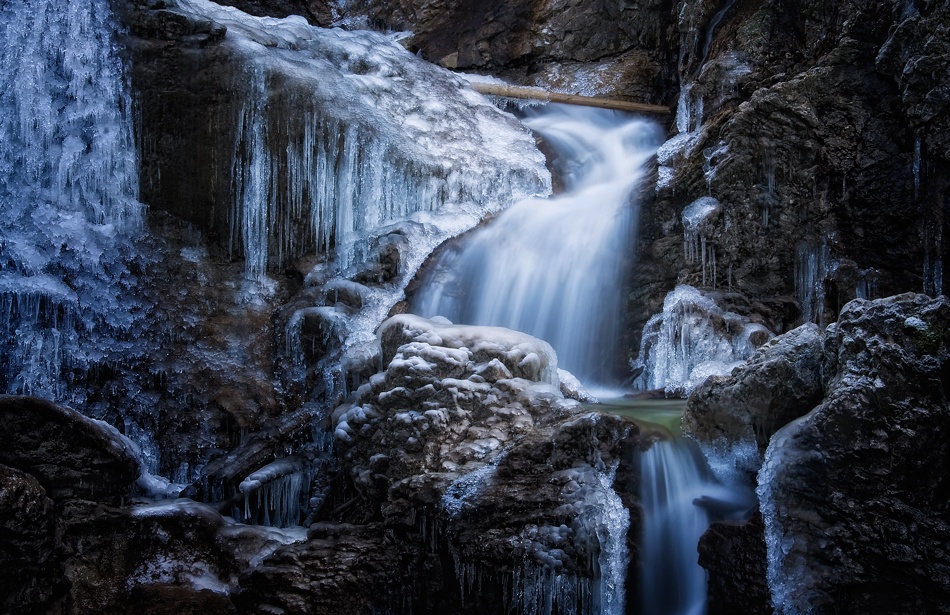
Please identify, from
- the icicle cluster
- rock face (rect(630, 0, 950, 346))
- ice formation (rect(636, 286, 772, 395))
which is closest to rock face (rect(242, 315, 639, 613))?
ice formation (rect(636, 286, 772, 395))

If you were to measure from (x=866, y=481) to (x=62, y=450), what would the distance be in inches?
211

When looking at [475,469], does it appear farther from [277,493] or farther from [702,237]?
[702,237]

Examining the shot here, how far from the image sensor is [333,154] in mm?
9234

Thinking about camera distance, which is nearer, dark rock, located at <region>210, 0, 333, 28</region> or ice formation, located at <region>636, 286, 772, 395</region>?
ice formation, located at <region>636, 286, 772, 395</region>

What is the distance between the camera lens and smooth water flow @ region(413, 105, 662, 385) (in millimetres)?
7891

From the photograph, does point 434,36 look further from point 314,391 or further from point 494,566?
point 494,566

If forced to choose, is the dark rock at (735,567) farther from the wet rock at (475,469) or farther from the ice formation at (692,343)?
the ice formation at (692,343)

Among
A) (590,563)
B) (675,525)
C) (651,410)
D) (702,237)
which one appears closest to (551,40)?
(702,237)

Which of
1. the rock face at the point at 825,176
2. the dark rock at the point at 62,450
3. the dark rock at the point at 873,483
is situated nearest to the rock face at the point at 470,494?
the dark rock at the point at 873,483

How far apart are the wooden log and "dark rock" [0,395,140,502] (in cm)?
849

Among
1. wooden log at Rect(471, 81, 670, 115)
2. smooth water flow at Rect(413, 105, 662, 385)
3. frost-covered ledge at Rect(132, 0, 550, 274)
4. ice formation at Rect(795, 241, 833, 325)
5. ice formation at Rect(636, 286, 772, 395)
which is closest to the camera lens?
ice formation at Rect(636, 286, 772, 395)

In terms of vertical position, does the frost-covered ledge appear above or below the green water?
above

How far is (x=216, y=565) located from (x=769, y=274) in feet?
18.9

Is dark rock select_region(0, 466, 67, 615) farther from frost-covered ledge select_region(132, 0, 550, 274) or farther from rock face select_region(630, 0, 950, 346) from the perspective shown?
rock face select_region(630, 0, 950, 346)
